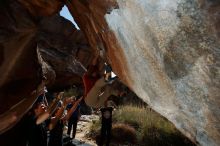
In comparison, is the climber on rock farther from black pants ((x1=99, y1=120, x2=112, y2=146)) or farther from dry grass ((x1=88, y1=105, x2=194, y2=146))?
dry grass ((x1=88, y1=105, x2=194, y2=146))

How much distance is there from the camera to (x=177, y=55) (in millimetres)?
2859

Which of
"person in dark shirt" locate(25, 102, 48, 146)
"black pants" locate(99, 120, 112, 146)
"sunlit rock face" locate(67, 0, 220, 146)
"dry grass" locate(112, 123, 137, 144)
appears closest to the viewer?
"sunlit rock face" locate(67, 0, 220, 146)

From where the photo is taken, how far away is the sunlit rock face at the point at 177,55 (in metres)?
2.63

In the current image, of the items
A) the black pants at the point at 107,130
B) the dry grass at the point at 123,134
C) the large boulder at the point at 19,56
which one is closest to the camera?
the large boulder at the point at 19,56

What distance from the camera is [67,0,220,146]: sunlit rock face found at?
263 cm

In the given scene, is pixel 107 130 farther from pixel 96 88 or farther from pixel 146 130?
pixel 96 88

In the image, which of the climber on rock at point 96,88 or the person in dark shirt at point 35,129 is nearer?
the climber on rock at point 96,88

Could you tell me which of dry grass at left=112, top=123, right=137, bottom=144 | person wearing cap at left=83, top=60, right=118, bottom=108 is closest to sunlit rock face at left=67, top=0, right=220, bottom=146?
person wearing cap at left=83, top=60, right=118, bottom=108

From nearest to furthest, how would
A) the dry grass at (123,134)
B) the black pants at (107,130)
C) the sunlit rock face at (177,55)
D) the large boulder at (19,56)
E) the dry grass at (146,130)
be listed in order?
the sunlit rock face at (177,55) → the large boulder at (19,56) → the black pants at (107,130) → the dry grass at (146,130) → the dry grass at (123,134)

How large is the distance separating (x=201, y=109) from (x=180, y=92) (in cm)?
21

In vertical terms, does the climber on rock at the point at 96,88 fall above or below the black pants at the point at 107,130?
above

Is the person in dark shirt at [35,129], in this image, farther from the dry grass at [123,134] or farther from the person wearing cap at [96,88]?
the dry grass at [123,134]

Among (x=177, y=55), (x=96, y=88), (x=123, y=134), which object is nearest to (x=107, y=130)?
(x=123, y=134)

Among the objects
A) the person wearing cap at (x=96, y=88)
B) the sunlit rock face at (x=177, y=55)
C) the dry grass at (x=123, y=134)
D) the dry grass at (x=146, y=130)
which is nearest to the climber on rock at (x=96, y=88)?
the person wearing cap at (x=96, y=88)
